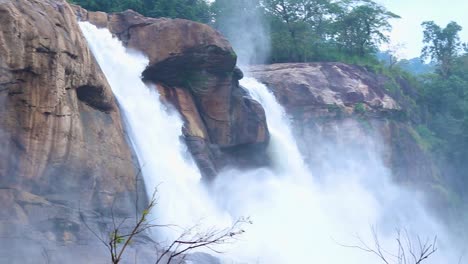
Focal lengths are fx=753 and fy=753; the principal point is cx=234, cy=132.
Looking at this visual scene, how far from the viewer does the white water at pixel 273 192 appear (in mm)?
17531

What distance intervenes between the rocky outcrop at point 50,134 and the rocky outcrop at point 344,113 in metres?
12.1

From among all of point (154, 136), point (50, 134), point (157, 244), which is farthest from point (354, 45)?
point (157, 244)

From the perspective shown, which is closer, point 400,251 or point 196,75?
point 400,251

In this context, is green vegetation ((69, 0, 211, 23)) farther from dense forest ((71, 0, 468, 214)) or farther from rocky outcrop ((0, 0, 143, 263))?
rocky outcrop ((0, 0, 143, 263))

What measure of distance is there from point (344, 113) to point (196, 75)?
842cm

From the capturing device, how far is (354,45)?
3397 cm

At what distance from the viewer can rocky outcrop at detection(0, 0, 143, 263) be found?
12.7 metres

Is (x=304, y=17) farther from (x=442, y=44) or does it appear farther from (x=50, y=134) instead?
(x=50, y=134)

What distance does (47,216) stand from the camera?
42.4 feet

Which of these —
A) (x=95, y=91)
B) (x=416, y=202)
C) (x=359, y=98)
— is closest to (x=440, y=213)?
(x=416, y=202)

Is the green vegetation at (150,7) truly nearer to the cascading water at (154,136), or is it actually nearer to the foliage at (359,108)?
the foliage at (359,108)

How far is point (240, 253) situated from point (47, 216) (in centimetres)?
512

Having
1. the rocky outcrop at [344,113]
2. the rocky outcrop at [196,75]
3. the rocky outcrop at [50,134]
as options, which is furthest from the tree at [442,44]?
the rocky outcrop at [50,134]

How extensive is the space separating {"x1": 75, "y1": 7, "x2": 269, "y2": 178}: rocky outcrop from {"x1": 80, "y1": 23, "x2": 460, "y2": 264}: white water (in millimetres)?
502
